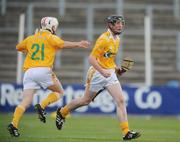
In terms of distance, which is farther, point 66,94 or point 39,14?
point 39,14

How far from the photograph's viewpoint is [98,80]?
13891mm

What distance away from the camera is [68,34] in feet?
96.8

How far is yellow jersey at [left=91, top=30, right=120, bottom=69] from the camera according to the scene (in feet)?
44.4

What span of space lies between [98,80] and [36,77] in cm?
114

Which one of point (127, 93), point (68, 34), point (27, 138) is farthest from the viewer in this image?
point (68, 34)

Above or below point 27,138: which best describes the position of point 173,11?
above

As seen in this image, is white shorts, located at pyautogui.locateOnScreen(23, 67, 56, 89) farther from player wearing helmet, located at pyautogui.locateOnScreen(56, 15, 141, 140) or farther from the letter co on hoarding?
the letter co on hoarding

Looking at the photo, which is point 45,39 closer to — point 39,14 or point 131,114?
point 131,114

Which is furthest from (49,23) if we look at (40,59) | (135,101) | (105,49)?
(135,101)

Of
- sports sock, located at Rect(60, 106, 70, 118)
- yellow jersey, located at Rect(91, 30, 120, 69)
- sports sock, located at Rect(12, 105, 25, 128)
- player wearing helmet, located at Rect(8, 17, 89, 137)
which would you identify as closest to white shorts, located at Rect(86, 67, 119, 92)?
yellow jersey, located at Rect(91, 30, 120, 69)

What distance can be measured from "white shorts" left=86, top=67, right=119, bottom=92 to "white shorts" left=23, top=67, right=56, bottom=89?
0.78 metres

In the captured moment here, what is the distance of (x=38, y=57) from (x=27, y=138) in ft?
5.05

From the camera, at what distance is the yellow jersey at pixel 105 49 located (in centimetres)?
1353

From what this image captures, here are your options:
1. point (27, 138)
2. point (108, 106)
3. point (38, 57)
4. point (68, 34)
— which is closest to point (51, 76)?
point (38, 57)
